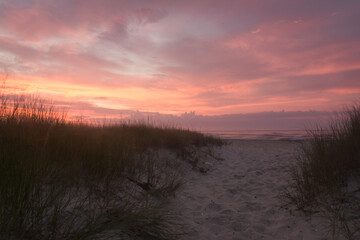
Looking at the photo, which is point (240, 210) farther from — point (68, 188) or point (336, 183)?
point (68, 188)

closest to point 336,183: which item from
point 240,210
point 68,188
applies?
point 240,210

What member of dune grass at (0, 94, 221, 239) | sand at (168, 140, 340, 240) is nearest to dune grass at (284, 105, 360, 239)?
sand at (168, 140, 340, 240)

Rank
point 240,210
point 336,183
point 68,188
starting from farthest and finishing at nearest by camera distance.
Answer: point 240,210, point 336,183, point 68,188

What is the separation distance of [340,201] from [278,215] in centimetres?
88

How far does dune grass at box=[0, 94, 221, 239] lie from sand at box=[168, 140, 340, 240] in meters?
0.48

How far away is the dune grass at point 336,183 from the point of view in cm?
279

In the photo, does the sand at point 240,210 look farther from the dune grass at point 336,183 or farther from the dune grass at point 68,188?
the dune grass at point 68,188

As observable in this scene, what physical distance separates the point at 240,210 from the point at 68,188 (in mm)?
2768

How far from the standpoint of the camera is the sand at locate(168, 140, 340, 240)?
115 inches

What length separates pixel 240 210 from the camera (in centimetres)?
379

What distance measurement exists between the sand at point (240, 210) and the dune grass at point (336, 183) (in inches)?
7.2

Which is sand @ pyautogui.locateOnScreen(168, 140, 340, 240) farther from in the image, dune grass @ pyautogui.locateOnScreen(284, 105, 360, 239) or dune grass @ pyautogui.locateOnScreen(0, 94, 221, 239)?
dune grass @ pyautogui.locateOnScreen(0, 94, 221, 239)

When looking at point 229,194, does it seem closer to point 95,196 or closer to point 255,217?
point 255,217

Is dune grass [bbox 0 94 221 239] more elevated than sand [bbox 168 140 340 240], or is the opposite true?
dune grass [bbox 0 94 221 239]
